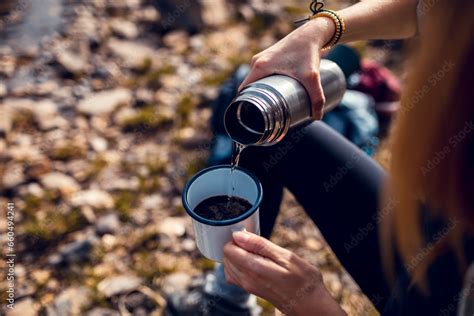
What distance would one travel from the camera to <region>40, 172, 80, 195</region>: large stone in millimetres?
2195

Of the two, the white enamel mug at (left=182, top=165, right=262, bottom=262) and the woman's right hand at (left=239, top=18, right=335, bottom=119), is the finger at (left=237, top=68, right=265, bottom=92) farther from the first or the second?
the white enamel mug at (left=182, top=165, right=262, bottom=262)

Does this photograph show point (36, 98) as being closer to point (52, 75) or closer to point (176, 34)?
point (52, 75)

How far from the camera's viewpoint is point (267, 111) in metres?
1.09

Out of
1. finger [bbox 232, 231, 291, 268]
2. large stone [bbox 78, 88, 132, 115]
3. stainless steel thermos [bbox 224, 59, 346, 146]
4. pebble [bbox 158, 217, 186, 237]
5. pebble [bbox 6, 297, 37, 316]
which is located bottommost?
pebble [bbox 6, 297, 37, 316]

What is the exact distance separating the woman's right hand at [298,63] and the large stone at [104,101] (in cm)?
155

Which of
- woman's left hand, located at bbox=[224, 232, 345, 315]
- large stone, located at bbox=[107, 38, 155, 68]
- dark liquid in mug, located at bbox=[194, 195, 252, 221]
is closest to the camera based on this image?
woman's left hand, located at bbox=[224, 232, 345, 315]

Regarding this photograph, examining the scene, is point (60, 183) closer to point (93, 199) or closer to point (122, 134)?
point (93, 199)

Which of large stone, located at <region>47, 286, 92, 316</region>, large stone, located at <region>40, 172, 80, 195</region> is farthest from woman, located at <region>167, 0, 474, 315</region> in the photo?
large stone, located at <region>40, 172, 80, 195</region>

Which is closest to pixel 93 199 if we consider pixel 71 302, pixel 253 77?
pixel 71 302

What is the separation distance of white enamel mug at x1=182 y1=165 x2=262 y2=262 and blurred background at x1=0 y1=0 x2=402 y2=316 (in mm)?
803

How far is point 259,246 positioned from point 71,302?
107 centimetres

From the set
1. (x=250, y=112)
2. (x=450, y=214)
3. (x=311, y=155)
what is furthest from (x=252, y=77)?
(x=450, y=214)

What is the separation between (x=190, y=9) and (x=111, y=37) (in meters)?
0.58

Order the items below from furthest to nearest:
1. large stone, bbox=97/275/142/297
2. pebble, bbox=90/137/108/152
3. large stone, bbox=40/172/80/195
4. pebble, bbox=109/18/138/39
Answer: pebble, bbox=109/18/138/39
pebble, bbox=90/137/108/152
large stone, bbox=40/172/80/195
large stone, bbox=97/275/142/297
